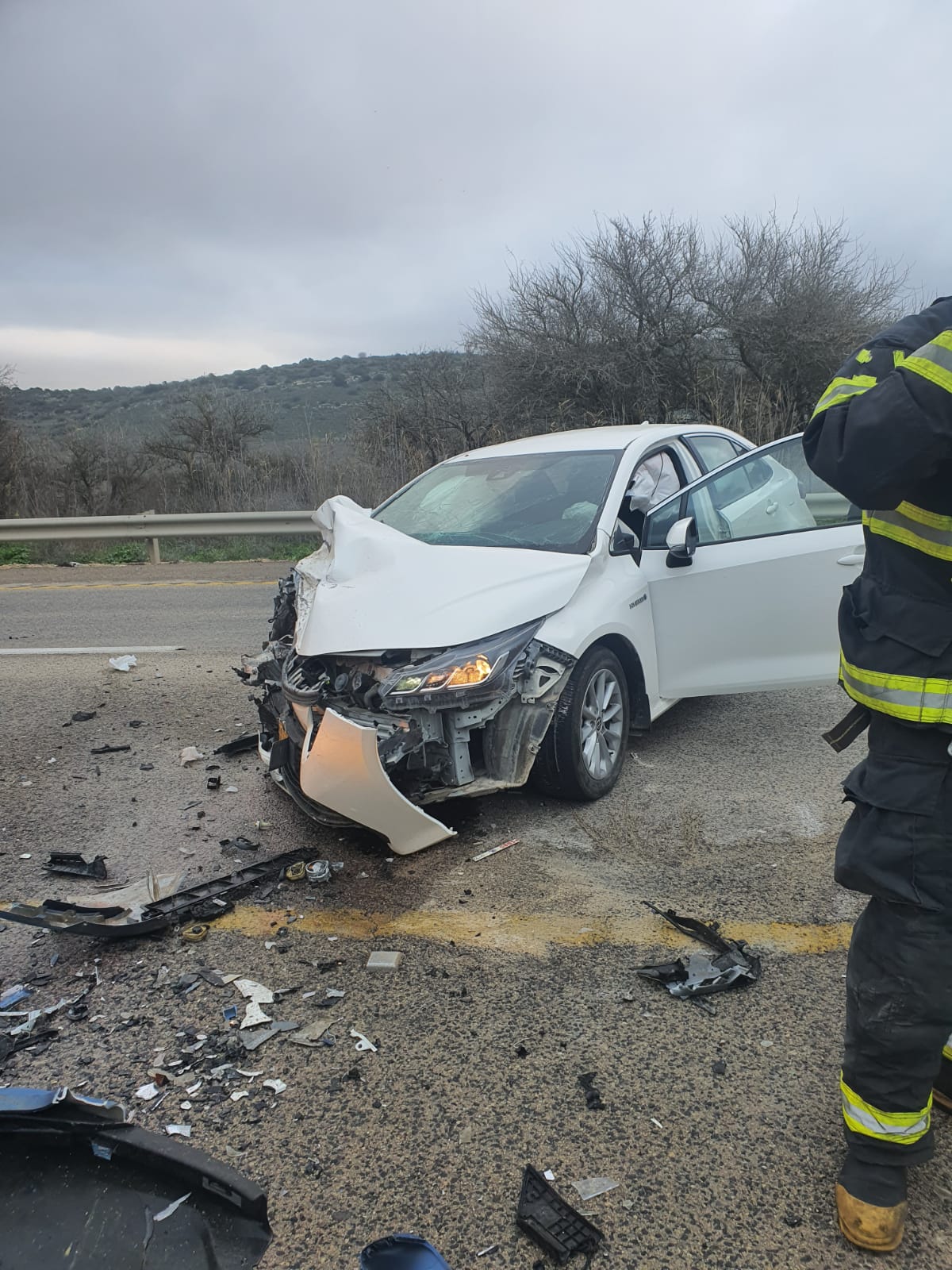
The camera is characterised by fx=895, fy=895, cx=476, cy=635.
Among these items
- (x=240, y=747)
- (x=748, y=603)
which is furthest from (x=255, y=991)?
(x=748, y=603)

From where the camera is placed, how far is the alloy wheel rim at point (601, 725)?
12.6 feet

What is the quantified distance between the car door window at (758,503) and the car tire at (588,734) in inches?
30.2

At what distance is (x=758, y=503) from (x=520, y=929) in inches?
103

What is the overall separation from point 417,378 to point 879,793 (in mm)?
17264

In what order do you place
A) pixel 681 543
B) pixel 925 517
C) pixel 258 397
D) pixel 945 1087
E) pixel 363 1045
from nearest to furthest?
pixel 925 517, pixel 945 1087, pixel 363 1045, pixel 681 543, pixel 258 397

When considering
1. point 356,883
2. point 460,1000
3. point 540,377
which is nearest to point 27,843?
point 356,883

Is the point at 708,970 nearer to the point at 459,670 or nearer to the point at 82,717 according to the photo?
the point at 459,670

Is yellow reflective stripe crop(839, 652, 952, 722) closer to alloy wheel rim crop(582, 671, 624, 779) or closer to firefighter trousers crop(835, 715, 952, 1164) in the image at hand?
firefighter trousers crop(835, 715, 952, 1164)

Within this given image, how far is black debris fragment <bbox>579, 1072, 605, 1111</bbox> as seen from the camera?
2.19 m

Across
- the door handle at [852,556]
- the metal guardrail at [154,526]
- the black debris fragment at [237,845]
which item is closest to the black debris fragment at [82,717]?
the black debris fragment at [237,845]

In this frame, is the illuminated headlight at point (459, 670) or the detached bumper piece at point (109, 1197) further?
the illuminated headlight at point (459, 670)

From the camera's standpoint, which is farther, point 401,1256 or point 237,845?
point 237,845

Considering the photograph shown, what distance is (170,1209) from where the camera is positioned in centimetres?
158

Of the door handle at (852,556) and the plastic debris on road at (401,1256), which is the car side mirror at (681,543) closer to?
the door handle at (852,556)
